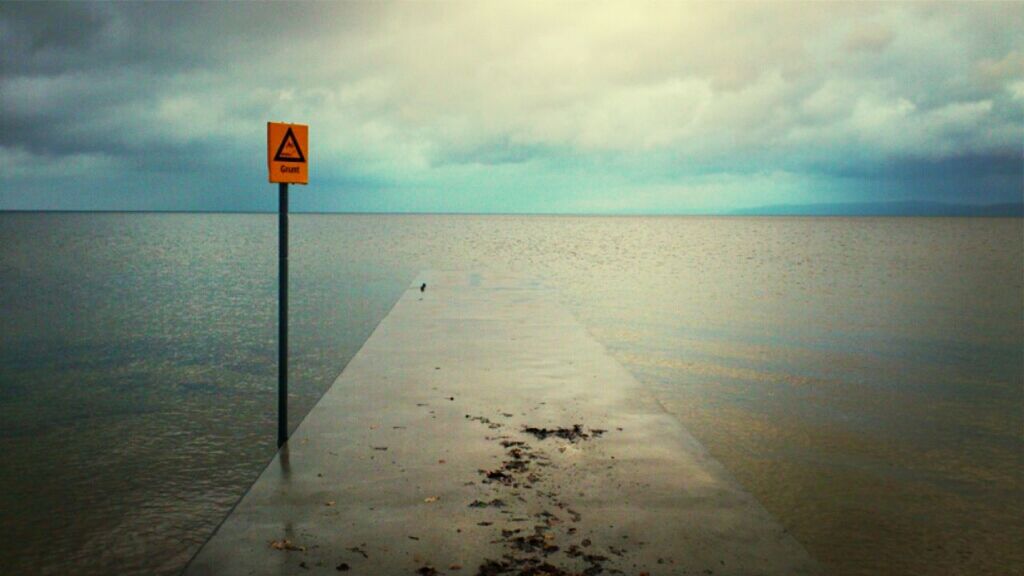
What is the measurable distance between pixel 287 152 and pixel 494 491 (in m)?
3.73

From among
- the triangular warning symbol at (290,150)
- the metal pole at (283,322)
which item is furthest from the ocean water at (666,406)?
the triangular warning symbol at (290,150)

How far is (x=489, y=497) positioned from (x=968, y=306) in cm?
2213

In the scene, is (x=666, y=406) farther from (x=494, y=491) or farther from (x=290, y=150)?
(x=290, y=150)

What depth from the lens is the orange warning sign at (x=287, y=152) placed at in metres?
7.18

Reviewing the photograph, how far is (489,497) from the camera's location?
5.92 m

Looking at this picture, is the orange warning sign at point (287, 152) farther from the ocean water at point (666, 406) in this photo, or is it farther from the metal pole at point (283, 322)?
the ocean water at point (666, 406)

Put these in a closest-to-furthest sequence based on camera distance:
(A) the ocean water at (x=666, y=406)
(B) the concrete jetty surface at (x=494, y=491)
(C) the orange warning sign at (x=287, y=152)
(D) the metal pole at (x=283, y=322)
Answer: (B) the concrete jetty surface at (x=494, y=491) → (A) the ocean water at (x=666, y=406) → (C) the orange warning sign at (x=287, y=152) → (D) the metal pole at (x=283, y=322)

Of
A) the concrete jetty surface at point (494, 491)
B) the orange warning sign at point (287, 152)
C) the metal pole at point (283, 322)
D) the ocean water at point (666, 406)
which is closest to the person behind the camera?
the concrete jetty surface at point (494, 491)

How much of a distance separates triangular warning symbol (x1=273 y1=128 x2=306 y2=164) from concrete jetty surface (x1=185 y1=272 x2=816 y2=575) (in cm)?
271

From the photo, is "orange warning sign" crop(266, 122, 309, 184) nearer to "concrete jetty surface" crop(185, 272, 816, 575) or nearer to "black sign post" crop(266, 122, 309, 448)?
"black sign post" crop(266, 122, 309, 448)

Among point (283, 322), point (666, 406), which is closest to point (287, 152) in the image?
point (283, 322)

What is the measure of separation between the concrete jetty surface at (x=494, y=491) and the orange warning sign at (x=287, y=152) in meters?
2.55

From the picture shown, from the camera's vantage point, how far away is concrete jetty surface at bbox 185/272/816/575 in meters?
4.87

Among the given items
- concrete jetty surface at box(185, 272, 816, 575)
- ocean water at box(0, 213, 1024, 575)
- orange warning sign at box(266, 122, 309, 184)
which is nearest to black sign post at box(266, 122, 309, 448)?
orange warning sign at box(266, 122, 309, 184)
